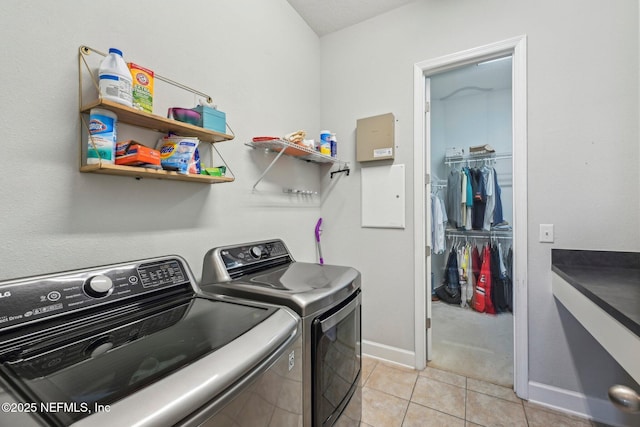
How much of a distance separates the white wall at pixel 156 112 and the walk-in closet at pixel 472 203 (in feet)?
6.47

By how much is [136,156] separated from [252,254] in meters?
0.72

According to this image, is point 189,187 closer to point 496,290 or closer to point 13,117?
point 13,117

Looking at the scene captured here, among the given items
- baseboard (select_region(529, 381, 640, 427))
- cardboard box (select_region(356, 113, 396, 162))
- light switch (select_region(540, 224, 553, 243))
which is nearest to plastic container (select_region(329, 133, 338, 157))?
cardboard box (select_region(356, 113, 396, 162))

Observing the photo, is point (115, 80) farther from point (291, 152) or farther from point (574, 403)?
point (574, 403)

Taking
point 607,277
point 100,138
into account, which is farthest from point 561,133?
point 100,138

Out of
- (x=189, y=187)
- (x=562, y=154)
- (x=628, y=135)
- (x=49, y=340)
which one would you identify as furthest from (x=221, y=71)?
(x=628, y=135)

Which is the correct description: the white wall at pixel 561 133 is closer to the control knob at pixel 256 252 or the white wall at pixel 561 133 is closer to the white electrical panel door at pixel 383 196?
the white electrical panel door at pixel 383 196

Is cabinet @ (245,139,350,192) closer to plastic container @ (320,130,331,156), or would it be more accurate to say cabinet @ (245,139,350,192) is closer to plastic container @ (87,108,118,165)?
plastic container @ (320,130,331,156)

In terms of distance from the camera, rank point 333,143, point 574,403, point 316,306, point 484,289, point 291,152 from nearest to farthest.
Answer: point 316,306, point 574,403, point 291,152, point 333,143, point 484,289

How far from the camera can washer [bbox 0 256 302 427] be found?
46 centimetres

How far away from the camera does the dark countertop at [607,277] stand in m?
0.93

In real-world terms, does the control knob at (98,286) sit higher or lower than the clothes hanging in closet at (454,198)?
lower

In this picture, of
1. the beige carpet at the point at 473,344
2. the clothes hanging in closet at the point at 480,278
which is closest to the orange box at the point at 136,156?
the beige carpet at the point at 473,344

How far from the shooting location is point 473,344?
97.7 inches
